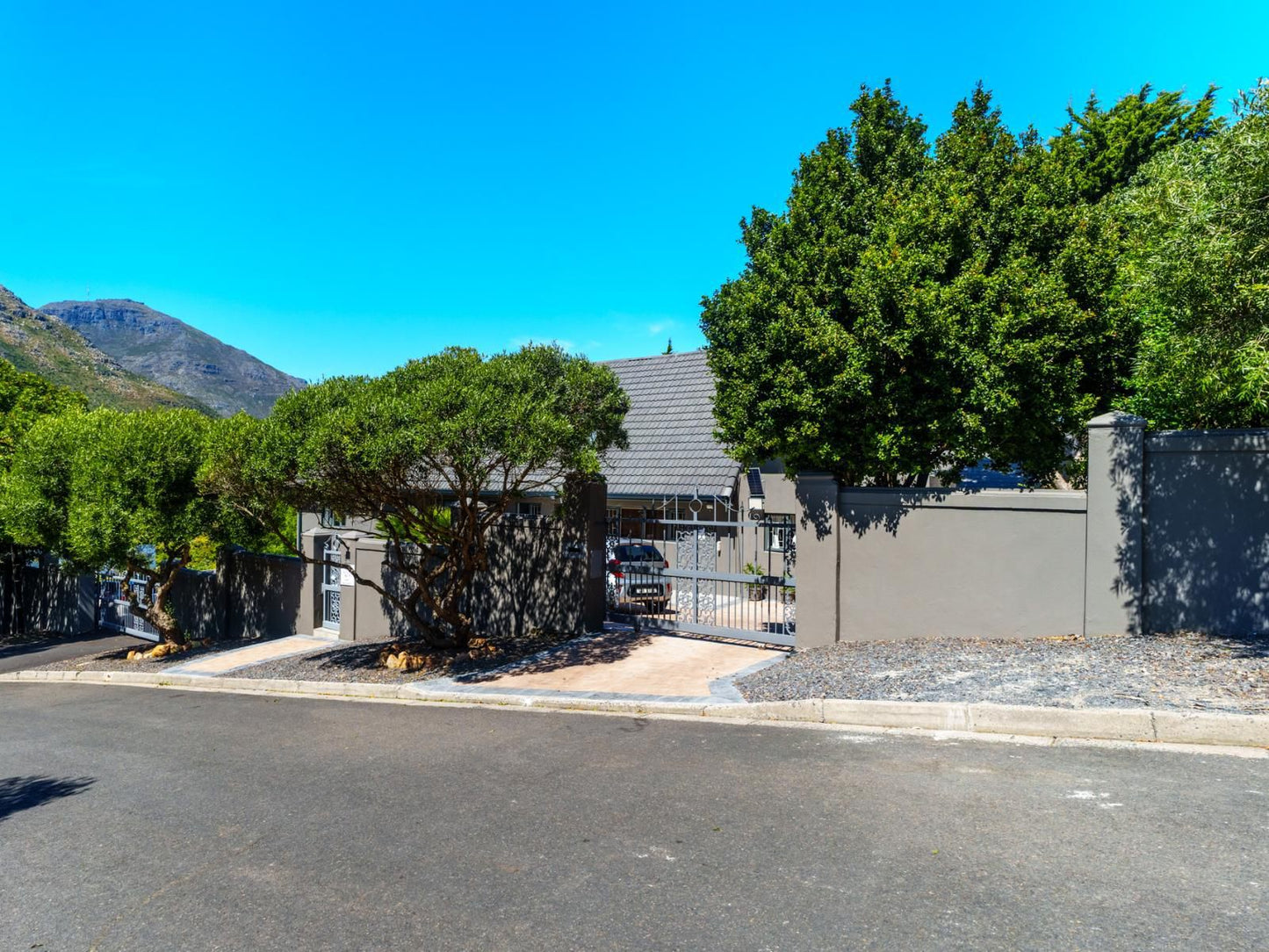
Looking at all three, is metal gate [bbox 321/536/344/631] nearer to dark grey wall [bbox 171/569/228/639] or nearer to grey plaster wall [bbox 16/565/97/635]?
dark grey wall [bbox 171/569/228/639]

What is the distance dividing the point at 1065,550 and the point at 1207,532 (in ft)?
4.78

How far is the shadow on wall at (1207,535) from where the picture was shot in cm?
914

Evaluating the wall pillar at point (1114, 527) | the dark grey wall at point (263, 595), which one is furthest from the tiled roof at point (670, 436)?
the wall pillar at point (1114, 527)

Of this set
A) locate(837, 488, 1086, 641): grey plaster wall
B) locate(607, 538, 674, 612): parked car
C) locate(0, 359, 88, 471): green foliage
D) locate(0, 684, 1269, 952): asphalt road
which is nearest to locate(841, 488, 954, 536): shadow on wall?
locate(837, 488, 1086, 641): grey plaster wall

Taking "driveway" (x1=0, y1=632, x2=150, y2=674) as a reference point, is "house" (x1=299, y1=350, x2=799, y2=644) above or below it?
above

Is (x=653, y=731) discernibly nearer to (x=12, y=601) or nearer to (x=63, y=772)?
(x=63, y=772)

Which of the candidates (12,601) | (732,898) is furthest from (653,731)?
(12,601)

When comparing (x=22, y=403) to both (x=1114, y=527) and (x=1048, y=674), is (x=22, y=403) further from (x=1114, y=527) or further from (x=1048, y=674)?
(x=1114, y=527)

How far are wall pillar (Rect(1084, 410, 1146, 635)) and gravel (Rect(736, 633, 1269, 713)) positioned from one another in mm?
302

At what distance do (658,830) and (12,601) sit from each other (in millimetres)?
30608

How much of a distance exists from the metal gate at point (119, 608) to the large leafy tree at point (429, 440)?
12638 mm

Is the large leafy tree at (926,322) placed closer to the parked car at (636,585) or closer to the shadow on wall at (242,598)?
the parked car at (636,585)

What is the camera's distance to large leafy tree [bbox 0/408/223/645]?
16172mm

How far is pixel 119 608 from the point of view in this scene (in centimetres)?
2444
